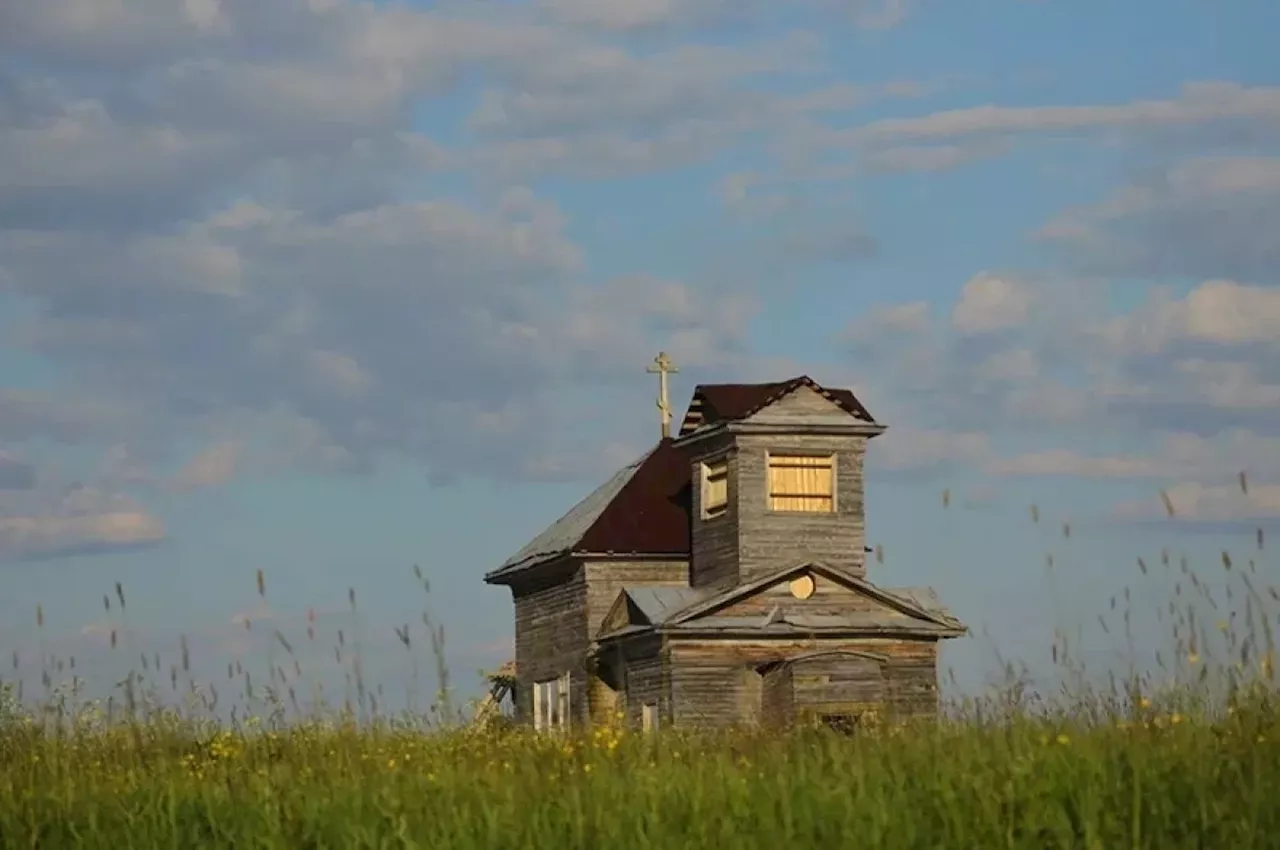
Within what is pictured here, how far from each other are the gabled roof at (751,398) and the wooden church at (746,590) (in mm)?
38

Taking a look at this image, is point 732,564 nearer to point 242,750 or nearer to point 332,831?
point 242,750

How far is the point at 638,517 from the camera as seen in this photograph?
43.8 meters

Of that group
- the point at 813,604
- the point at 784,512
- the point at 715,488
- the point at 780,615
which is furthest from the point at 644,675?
the point at 784,512

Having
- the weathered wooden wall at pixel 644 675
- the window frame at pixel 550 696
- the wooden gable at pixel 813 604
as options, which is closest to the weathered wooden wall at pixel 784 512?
the wooden gable at pixel 813 604

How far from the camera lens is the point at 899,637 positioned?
127 ft

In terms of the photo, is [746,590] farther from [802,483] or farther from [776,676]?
[802,483]

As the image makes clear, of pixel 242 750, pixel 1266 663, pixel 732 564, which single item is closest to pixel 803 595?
pixel 732 564

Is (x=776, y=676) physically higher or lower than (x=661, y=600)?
lower

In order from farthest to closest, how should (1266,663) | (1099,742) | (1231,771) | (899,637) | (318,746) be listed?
(899,637), (318,746), (1266,663), (1099,742), (1231,771)

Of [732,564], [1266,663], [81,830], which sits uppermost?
[732,564]

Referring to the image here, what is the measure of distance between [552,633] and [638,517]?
376 centimetres

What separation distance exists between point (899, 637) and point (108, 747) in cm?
2638

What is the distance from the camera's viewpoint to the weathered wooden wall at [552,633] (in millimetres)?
43094

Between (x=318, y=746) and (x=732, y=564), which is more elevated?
(x=732, y=564)
